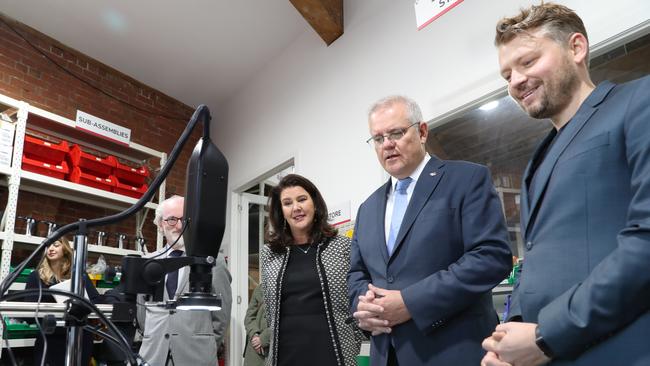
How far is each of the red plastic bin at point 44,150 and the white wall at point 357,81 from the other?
164 cm

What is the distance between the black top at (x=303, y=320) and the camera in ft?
6.09

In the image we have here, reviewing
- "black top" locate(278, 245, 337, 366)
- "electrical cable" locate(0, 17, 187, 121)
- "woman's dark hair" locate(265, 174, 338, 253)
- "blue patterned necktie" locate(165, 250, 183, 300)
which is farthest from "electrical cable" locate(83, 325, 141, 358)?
"electrical cable" locate(0, 17, 187, 121)

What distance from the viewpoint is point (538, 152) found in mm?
1153

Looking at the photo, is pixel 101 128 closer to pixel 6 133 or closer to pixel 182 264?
pixel 6 133

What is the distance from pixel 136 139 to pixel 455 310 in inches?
173

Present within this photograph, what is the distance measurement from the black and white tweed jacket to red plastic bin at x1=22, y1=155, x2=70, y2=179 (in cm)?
244

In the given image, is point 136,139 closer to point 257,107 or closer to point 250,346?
point 257,107

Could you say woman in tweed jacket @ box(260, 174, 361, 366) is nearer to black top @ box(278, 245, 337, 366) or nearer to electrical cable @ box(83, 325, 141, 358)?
black top @ box(278, 245, 337, 366)

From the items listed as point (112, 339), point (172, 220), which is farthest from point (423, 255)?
point (172, 220)

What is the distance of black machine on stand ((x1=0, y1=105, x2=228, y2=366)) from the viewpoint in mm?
878

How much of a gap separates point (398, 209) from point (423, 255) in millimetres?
221

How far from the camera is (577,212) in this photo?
0.91 meters

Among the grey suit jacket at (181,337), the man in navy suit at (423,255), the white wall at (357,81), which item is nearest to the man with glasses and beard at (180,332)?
the grey suit jacket at (181,337)

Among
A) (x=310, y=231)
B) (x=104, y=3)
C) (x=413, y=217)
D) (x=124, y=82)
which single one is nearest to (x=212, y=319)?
(x=310, y=231)
